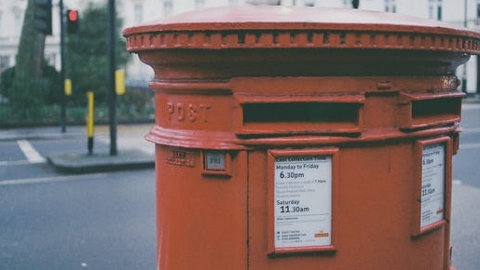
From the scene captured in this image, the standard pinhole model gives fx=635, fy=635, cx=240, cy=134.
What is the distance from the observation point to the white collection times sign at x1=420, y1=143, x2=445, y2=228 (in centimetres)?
224

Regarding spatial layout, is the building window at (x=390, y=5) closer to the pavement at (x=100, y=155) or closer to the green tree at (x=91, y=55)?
the green tree at (x=91, y=55)

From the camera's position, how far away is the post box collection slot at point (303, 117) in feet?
6.49

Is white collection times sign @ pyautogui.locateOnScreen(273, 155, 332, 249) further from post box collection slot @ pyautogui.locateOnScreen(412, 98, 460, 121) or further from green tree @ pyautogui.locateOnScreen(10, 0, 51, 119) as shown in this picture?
green tree @ pyautogui.locateOnScreen(10, 0, 51, 119)

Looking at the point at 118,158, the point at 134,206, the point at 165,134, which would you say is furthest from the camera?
the point at 118,158

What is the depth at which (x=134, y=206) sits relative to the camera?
7488 millimetres

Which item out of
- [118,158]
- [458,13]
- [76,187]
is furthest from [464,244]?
[458,13]

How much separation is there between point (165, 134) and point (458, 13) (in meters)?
42.3

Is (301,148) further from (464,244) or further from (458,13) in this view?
(458,13)

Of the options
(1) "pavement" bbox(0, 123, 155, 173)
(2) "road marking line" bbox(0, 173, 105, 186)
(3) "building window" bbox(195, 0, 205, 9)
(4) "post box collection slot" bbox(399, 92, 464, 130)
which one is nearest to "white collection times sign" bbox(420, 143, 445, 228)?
(4) "post box collection slot" bbox(399, 92, 464, 130)

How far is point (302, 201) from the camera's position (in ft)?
6.57

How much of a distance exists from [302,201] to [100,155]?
9.69m

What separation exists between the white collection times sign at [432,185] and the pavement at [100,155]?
27.5 ft

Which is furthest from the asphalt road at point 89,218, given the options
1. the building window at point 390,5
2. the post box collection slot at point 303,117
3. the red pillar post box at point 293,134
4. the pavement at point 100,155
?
the building window at point 390,5

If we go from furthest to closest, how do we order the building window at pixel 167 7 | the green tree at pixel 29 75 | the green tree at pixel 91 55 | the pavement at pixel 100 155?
the building window at pixel 167 7 < the green tree at pixel 91 55 < the green tree at pixel 29 75 < the pavement at pixel 100 155
